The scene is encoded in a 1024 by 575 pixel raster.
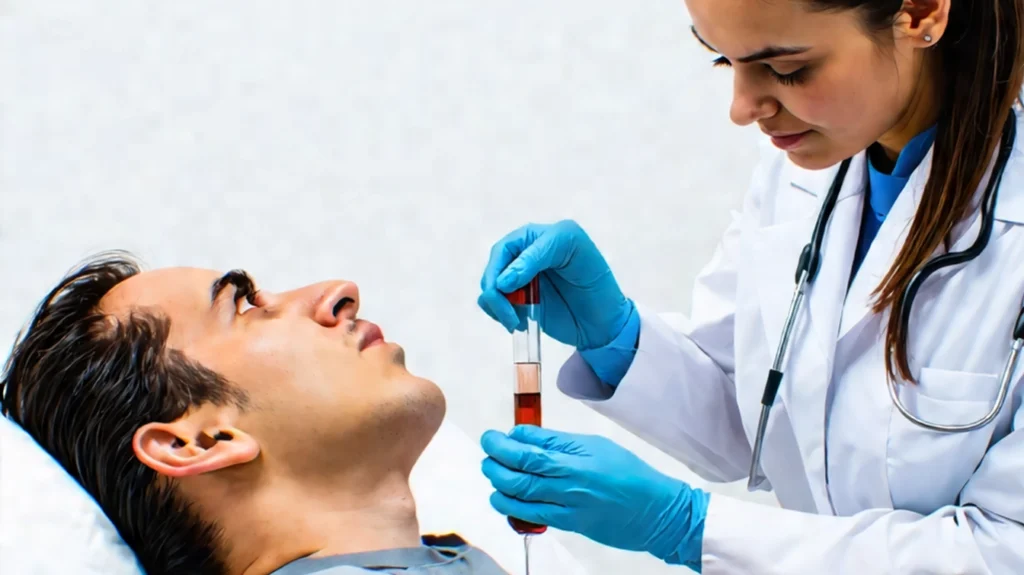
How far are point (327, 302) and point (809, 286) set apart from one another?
704mm

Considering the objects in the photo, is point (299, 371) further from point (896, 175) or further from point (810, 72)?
point (896, 175)

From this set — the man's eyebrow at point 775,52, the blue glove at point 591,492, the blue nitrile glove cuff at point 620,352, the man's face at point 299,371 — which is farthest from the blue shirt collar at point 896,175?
the man's face at point 299,371

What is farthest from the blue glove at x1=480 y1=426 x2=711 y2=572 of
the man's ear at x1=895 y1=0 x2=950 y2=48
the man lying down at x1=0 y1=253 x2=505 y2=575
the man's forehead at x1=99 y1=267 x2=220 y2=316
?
the man's ear at x1=895 y1=0 x2=950 y2=48

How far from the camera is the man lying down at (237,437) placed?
4.33ft

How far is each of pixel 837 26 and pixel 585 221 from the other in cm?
109

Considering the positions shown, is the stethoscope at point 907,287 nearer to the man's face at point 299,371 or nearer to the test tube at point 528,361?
the test tube at point 528,361

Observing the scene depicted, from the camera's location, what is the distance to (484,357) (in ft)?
7.22

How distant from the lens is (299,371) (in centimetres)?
135

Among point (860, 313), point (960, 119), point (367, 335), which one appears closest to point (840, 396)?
point (860, 313)

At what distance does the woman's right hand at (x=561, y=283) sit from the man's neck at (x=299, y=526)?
Result: 333 millimetres

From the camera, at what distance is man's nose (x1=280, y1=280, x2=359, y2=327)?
146cm

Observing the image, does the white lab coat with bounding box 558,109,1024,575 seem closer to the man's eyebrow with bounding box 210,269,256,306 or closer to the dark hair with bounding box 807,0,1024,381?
the dark hair with bounding box 807,0,1024,381

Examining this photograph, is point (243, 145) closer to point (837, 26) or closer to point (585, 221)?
point (585, 221)

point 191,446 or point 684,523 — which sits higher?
point 191,446
